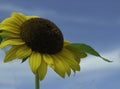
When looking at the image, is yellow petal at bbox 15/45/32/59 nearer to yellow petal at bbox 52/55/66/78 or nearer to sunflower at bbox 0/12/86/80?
sunflower at bbox 0/12/86/80

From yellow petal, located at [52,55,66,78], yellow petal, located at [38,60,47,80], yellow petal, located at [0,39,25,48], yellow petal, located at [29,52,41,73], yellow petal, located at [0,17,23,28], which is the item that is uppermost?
yellow petal, located at [0,17,23,28]

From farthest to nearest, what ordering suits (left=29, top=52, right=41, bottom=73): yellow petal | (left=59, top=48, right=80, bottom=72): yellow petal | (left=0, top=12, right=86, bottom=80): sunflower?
(left=59, top=48, right=80, bottom=72): yellow petal
(left=0, top=12, right=86, bottom=80): sunflower
(left=29, top=52, right=41, bottom=73): yellow petal

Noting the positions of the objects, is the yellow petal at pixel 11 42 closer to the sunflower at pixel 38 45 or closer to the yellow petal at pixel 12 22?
the sunflower at pixel 38 45

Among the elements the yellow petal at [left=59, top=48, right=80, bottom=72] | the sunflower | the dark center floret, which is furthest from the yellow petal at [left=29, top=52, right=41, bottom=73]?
the yellow petal at [left=59, top=48, right=80, bottom=72]

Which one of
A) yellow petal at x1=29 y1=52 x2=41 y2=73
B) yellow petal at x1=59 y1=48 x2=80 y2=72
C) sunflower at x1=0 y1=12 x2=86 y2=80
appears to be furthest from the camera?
yellow petal at x1=59 y1=48 x2=80 y2=72

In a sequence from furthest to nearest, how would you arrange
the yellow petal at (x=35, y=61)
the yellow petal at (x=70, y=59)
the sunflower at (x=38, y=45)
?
1. the yellow petal at (x=70, y=59)
2. the sunflower at (x=38, y=45)
3. the yellow petal at (x=35, y=61)

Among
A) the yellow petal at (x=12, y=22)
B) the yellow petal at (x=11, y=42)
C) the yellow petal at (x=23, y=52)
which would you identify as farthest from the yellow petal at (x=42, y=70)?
the yellow petal at (x=12, y=22)

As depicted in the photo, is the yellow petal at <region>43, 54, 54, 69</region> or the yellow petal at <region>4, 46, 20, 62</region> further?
the yellow petal at <region>43, 54, 54, 69</region>

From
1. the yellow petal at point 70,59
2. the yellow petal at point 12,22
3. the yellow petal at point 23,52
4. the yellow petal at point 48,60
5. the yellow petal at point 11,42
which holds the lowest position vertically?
the yellow petal at point 70,59

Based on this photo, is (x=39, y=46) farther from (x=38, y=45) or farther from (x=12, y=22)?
(x=12, y=22)
